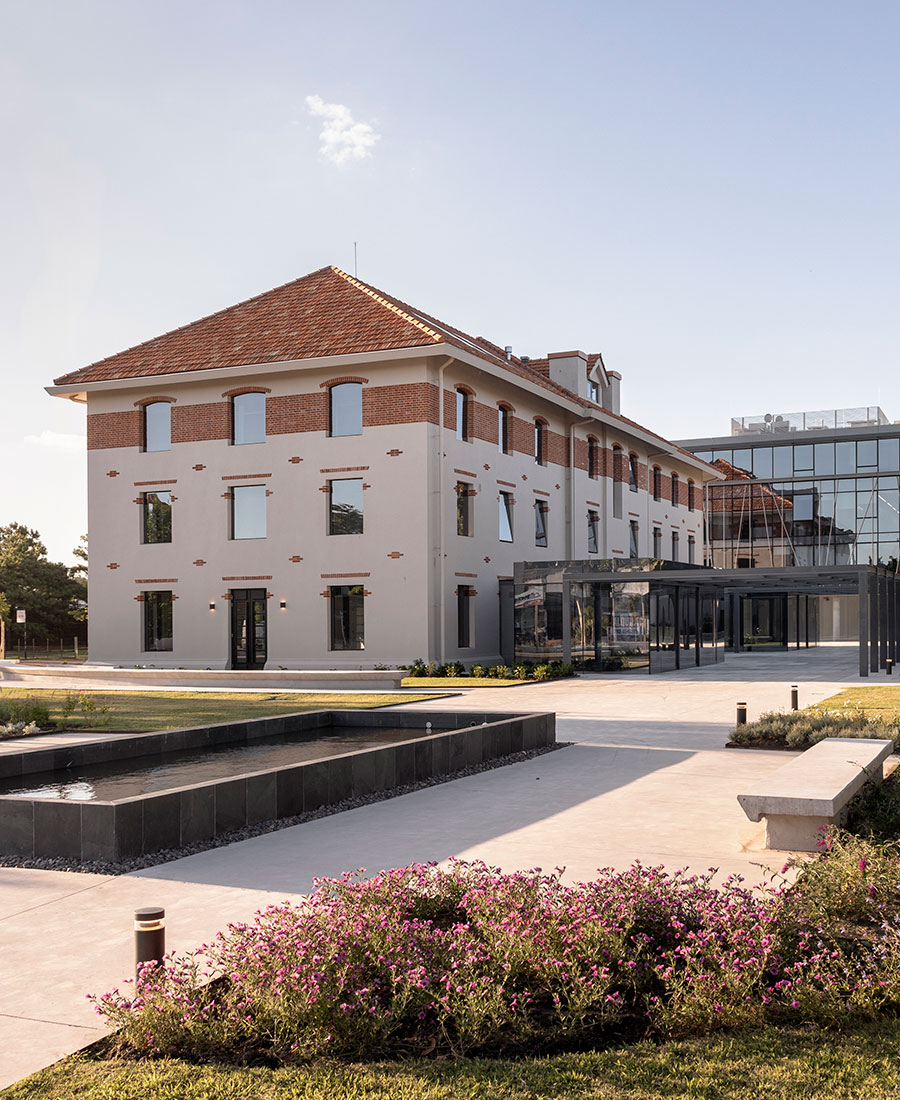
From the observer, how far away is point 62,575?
6556 cm

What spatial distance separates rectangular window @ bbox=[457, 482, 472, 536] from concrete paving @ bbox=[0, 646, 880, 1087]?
18.4 metres

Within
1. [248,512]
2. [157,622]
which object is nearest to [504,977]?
[248,512]

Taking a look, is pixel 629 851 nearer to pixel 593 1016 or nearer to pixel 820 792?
pixel 820 792

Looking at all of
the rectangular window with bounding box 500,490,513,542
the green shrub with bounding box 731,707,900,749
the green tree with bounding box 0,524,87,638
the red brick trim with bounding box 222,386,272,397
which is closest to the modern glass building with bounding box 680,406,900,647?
the rectangular window with bounding box 500,490,513,542

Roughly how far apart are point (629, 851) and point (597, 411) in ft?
111

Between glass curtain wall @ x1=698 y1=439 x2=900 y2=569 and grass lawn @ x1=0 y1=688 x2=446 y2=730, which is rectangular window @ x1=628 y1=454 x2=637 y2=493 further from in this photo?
grass lawn @ x1=0 y1=688 x2=446 y2=730

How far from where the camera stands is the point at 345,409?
3409 cm

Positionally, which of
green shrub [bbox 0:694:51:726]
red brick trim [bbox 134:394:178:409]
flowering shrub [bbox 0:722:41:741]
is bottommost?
flowering shrub [bbox 0:722:41:741]

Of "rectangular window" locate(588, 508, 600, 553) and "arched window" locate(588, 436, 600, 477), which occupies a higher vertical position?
"arched window" locate(588, 436, 600, 477)

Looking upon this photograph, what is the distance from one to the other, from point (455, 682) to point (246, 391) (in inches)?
501

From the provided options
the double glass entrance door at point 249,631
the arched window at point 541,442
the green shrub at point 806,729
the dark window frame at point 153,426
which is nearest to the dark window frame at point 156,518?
the dark window frame at point 153,426

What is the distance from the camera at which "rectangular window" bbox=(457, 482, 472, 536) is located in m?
34.4

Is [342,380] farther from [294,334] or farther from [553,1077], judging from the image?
[553,1077]

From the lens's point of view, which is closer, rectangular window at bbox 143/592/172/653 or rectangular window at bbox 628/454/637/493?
rectangular window at bbox 143/592/172/653
